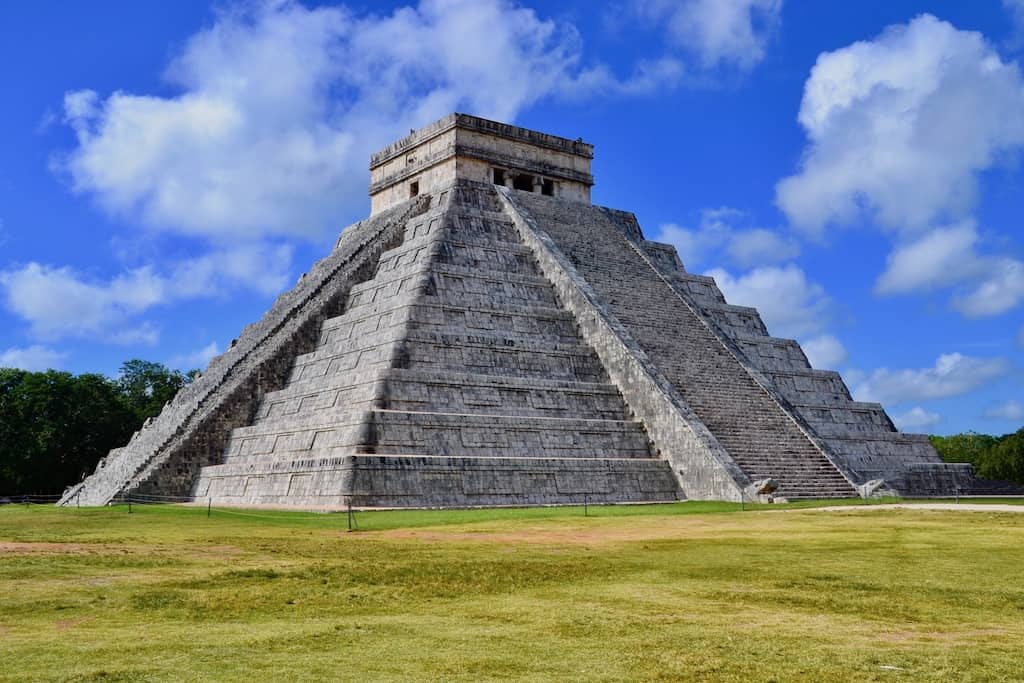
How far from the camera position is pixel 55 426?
4584 cm

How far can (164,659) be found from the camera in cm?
725

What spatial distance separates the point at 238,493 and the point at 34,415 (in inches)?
929

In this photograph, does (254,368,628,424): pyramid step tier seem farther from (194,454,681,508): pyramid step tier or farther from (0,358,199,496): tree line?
(0,358,199,496): tree line

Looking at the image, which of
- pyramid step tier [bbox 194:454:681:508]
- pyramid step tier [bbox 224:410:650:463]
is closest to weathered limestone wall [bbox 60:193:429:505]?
pyramid step tier [bbox 224:410:650:463]

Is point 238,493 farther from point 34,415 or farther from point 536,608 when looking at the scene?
point 34,415

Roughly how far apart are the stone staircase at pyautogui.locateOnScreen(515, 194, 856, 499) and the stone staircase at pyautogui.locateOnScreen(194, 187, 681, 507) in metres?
2.09

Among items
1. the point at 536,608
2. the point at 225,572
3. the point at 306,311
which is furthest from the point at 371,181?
the point at 536,608

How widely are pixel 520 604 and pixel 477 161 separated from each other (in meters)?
29.8

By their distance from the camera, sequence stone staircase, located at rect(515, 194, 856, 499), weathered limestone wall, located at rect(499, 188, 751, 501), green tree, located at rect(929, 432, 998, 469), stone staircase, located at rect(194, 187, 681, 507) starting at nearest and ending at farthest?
1. stone staircase, located at rect(194, 187, 681, 507)
2. weathered limestone wall, located at rect(499, 188, 751, 501)
3. stone staircase, located at rect(515, 194, 856, 499)
4. green tree, located at rect(929, 432, 998, 469)

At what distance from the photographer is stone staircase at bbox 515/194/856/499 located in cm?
2798

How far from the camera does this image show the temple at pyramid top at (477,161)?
3778 centimetres

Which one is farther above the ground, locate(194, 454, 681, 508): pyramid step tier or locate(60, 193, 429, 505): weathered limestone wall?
locate(60, 193, 429, 505): weathered limestone wall

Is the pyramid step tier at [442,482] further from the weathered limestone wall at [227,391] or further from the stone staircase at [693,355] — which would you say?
the stone staircase at [693,355]

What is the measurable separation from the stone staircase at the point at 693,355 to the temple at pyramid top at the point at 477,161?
1.57 metres
